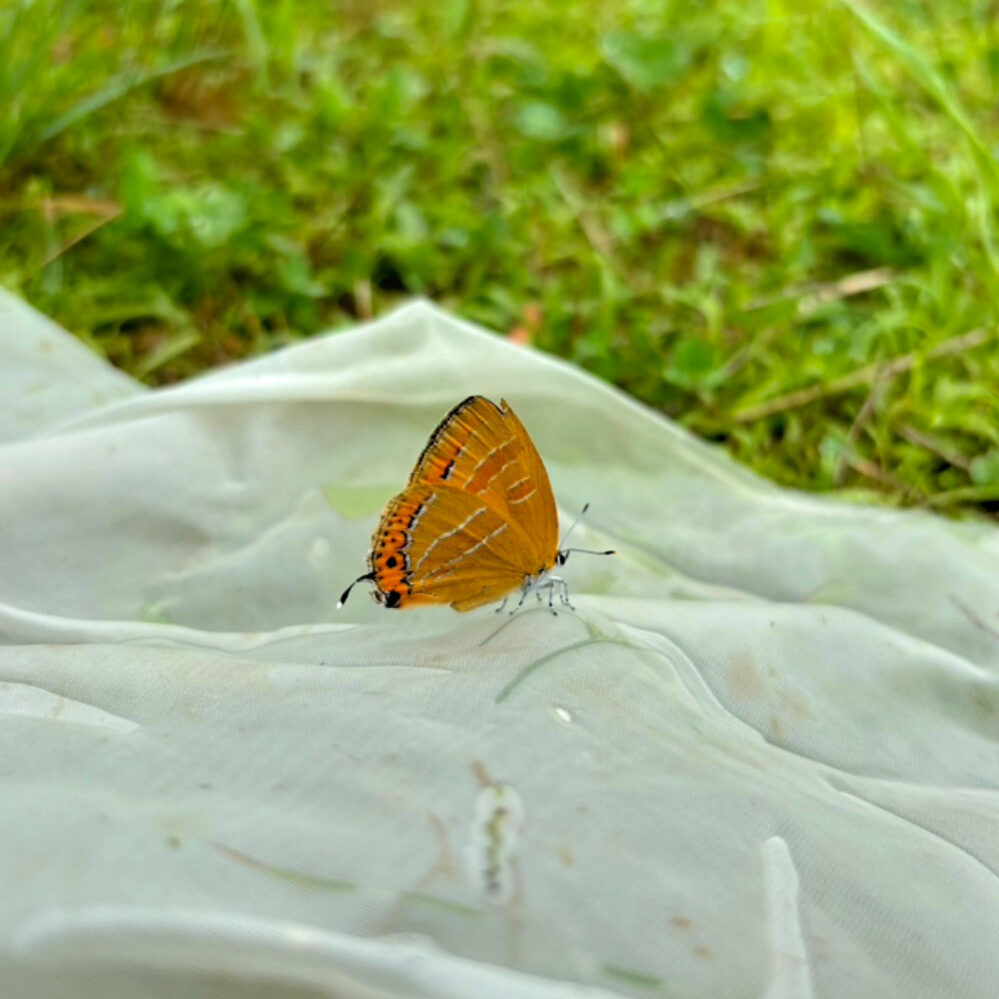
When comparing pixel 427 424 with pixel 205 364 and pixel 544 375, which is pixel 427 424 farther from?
pixel 205 364

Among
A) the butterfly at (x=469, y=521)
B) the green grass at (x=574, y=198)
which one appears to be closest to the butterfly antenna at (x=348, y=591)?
the butterfly at (x=469, y=521)

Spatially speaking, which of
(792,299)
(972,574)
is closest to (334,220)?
(792,299)

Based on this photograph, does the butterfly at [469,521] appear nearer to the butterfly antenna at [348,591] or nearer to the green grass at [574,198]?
the butterfly antenna at [348,591]

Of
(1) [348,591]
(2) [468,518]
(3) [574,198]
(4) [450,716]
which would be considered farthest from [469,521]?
(3) [574,198]

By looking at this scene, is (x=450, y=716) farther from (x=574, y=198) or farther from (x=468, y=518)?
(x=574, y=198)

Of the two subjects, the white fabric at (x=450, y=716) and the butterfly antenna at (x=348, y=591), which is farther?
the butterfly antenna at (x=348, y=591)
